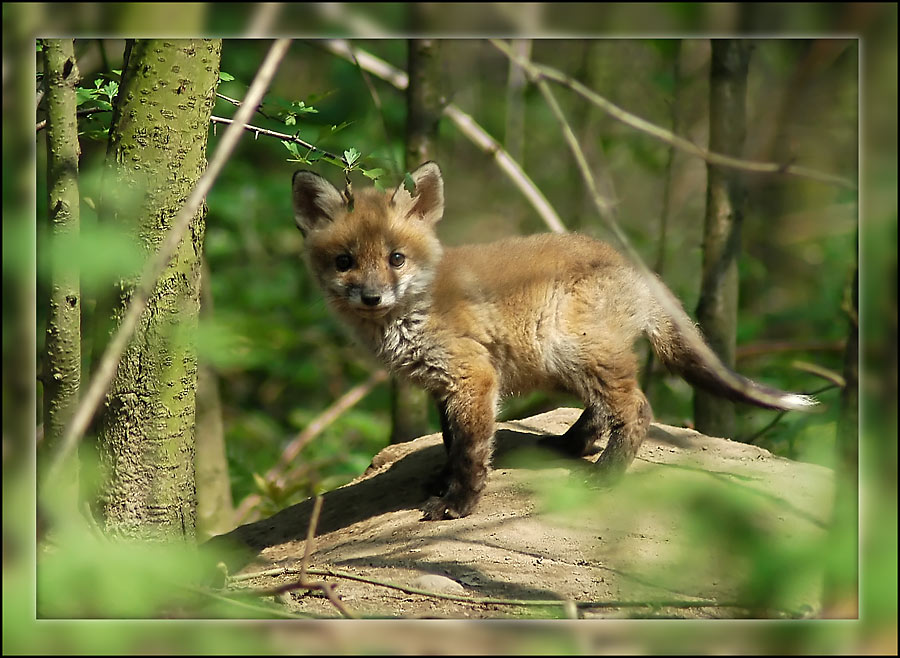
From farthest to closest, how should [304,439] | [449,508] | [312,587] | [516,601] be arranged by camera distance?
[304,439] < [449,508] < [516,601] < [312,587]

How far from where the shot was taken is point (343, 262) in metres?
4.07

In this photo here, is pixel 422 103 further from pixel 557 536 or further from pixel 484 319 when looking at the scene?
pixel 557 536

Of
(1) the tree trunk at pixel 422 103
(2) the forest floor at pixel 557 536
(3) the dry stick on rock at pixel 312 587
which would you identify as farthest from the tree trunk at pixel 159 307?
(1) the tree trunk at pixel 422 103

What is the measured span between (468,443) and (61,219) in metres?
2.00

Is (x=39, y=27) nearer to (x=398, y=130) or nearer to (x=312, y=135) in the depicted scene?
(x=312, y=135)

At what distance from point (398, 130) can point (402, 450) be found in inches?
126

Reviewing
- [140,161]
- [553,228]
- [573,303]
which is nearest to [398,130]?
[553,228]

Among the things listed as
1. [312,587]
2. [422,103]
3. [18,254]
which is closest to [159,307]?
[18,254]

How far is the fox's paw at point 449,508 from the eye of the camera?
12.3 ft

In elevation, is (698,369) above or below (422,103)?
below

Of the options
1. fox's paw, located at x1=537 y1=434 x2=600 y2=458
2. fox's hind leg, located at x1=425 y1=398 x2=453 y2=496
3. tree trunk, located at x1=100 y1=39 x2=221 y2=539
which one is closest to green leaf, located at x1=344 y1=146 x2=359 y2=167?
tree trunk, located at x1=100 y1=39 x2=221 y2=539

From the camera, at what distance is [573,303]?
13.3ft

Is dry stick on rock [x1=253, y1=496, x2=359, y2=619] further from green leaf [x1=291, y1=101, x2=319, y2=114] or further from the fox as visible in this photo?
the fox

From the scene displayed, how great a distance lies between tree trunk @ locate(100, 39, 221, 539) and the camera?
2719 millimetres
